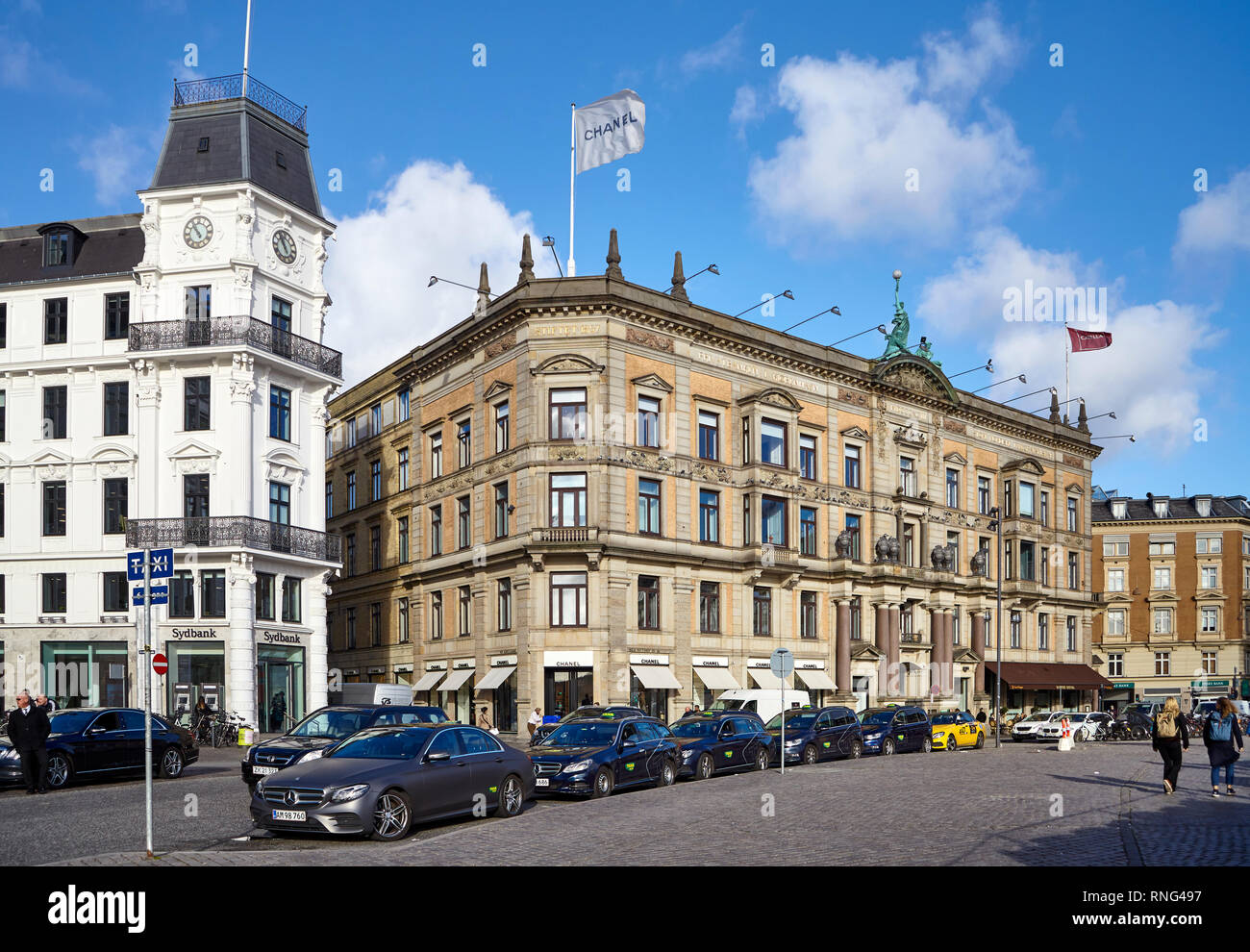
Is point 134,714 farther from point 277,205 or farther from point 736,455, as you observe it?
point 736,455

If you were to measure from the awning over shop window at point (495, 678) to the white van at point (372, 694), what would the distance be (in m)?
2.82

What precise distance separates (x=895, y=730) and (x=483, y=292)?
25.5 m

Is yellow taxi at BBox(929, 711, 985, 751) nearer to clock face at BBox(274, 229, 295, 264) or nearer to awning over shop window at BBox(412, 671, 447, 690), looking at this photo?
awning over shop window at BBox(412, 671, 447, 690)

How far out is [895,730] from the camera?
37.2 m

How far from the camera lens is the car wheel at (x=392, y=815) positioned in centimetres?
Answer: 1522

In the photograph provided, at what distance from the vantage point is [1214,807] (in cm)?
1920

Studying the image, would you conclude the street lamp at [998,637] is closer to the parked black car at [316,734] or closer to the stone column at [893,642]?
the stone column at [893,642]

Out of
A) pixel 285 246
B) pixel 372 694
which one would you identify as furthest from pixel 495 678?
pixel 285 246

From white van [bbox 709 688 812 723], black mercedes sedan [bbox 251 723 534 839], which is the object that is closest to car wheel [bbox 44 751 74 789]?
black mercedes sedan [bbox 251 723 534 839]

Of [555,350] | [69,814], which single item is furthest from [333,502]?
[69,814]

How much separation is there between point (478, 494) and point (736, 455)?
10892 mm

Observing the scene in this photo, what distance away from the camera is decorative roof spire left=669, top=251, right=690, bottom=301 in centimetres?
4799

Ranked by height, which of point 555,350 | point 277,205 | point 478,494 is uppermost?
point 277,205

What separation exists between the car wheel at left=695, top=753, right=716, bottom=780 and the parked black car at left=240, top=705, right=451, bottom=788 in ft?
22.8
